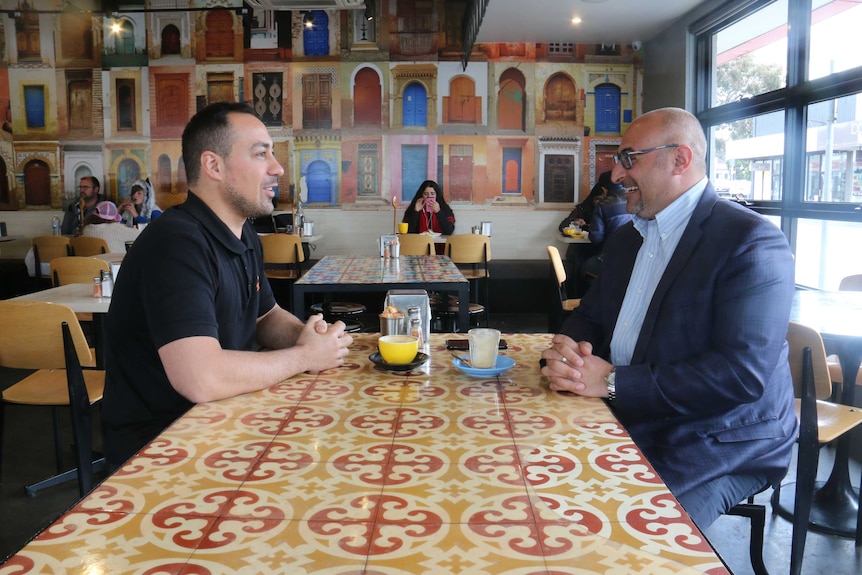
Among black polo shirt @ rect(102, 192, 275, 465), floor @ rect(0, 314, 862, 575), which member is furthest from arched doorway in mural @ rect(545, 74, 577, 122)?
black polo shirt @ rect(102, 192, 275, 465)

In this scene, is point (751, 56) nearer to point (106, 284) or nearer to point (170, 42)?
point (106, 284)

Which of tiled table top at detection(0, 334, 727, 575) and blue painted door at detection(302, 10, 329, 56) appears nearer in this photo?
tiled table top at detection(0, 334, 727, 575)

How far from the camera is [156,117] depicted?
8758 millimetres

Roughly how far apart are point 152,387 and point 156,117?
7.83 meters

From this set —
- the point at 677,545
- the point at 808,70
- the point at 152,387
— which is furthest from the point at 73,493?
the point at 808,70

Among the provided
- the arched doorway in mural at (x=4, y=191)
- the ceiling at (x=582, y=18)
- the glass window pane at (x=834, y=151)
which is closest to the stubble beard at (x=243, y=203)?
the glass window pane at (x=834, y=151)

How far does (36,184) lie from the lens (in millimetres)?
8828

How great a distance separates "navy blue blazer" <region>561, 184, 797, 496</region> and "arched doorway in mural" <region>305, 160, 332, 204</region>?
7.26m

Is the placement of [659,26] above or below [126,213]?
above

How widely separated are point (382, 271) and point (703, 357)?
3.07m

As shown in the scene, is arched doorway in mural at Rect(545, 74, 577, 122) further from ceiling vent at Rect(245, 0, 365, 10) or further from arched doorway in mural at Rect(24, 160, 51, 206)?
arched doorway in mural at Rect(24, 160, 51, 206)

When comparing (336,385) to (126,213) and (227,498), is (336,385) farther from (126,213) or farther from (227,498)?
(126,213)

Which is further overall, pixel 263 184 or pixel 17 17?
pixel 17 17

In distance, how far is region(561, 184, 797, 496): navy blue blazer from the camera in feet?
5.50
